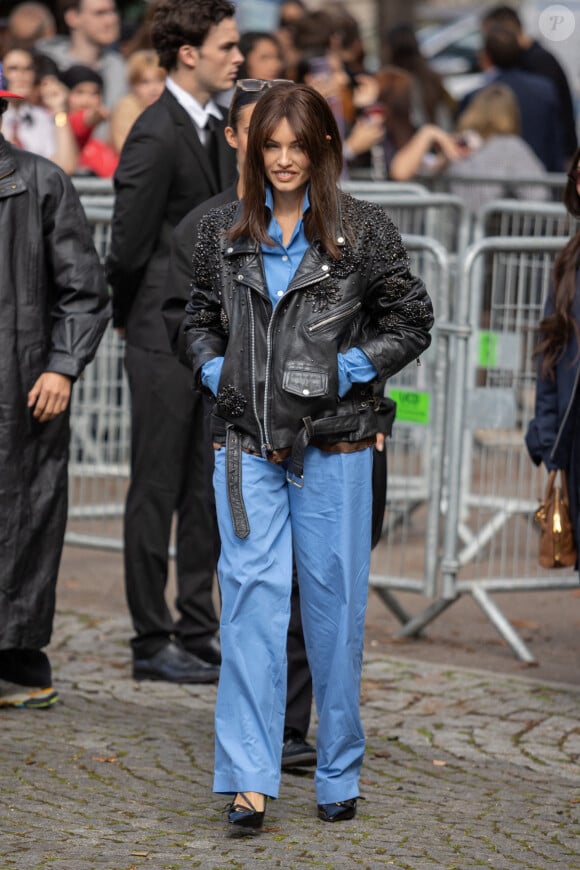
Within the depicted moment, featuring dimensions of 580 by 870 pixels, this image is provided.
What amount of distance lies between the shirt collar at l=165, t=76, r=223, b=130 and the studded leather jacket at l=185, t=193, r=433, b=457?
1603mm

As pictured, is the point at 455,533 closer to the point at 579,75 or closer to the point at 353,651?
the point at 353,651

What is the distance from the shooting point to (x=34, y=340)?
233 inches

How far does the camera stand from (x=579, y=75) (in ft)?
56.9

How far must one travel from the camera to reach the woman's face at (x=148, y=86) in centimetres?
973

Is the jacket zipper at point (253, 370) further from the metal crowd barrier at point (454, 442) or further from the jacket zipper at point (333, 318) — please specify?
the metal crowd barrier at point (454, 442)

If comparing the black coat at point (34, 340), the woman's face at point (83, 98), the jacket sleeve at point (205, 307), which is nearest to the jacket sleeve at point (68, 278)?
the black coat at point (34, 340)

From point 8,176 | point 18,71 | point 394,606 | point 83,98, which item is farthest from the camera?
point 83,98

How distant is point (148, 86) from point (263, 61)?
2.26 feet

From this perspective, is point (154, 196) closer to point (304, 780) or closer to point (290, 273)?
point (290, 273)

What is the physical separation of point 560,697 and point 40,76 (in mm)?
5751

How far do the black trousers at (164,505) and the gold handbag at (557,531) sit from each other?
1.27 meters

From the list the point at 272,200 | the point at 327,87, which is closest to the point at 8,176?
the point at 272,200

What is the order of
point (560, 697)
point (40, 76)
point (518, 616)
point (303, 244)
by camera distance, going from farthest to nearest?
1. point (40, 76)
2. point (518, 616)
3. point (560, 697)
4. point (303, 244)

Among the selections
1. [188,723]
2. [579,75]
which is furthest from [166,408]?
[579,75]
